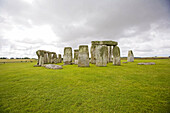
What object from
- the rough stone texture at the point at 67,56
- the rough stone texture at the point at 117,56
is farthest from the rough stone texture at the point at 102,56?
the rough stone texture at the point at 67,56

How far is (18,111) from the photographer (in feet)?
5.60

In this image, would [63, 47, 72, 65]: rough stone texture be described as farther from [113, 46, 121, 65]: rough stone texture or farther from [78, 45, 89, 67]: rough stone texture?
[113, 46, 121, 65]: rough stone texture

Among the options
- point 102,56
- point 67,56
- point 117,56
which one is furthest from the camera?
point 67,56

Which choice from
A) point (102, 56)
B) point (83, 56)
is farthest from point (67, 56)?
point (102, 56)

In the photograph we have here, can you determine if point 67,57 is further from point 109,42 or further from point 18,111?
point 18,111

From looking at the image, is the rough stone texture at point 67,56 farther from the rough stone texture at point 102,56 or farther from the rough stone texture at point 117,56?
the rough stone texture at point 117,56

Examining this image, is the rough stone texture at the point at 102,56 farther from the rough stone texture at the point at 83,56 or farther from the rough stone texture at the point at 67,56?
the rough stone texture at the point at 67,56

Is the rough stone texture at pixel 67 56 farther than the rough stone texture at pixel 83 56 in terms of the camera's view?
Yes

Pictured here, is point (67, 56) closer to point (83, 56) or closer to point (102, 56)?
point (83, 56)

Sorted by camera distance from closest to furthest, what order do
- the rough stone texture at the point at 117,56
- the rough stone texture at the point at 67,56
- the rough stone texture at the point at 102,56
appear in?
the rough stone texture at the point at 102,56 < the rough stone texture at the point at 117,56 < the rough stone texture at the point at 67,56

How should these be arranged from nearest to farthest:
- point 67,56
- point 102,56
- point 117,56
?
point 102,56 < point 117,56 < point 67,56

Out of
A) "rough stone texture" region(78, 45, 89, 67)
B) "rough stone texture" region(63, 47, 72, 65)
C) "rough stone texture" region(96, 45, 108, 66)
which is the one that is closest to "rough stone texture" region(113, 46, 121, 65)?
"rough stone texture" region(96, 45, 108, 66)

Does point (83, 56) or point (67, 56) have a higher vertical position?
point (67, 56)

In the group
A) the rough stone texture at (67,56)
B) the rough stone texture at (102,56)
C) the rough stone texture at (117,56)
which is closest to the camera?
the rough stone texture at (102,56)
